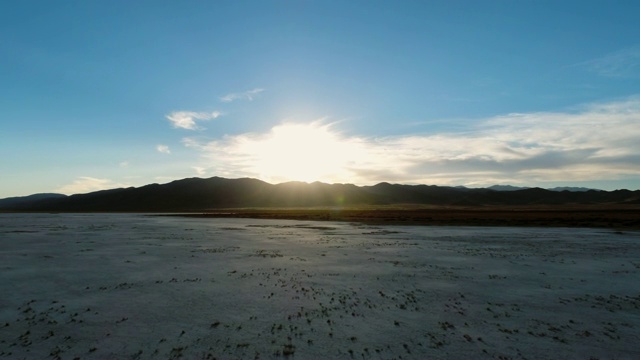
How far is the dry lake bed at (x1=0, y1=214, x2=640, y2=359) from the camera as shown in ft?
45.1

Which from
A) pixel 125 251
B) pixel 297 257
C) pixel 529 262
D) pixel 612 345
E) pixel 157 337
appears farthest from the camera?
pixel 125 251

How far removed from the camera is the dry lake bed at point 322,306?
1373 cm

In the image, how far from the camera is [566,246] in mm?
42500

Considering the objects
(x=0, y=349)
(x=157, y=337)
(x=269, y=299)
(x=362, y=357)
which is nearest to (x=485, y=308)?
(x=362, y=357)

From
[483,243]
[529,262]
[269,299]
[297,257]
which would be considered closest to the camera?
[269,299]

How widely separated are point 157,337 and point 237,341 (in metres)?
3.07

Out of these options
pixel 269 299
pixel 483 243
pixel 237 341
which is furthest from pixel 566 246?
pixel 237 341

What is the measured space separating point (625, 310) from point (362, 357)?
13673mm

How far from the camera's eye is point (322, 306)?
1931cm

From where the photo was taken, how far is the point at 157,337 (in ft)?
48.4

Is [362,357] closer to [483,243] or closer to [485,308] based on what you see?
[485,308]

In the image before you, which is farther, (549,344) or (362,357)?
(549,344)

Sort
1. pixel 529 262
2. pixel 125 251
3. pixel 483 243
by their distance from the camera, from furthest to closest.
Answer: pixel 483 243, pixel 125 251, pixel 529 262

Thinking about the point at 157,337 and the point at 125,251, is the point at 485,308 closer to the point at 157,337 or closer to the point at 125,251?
the point at 157,337
